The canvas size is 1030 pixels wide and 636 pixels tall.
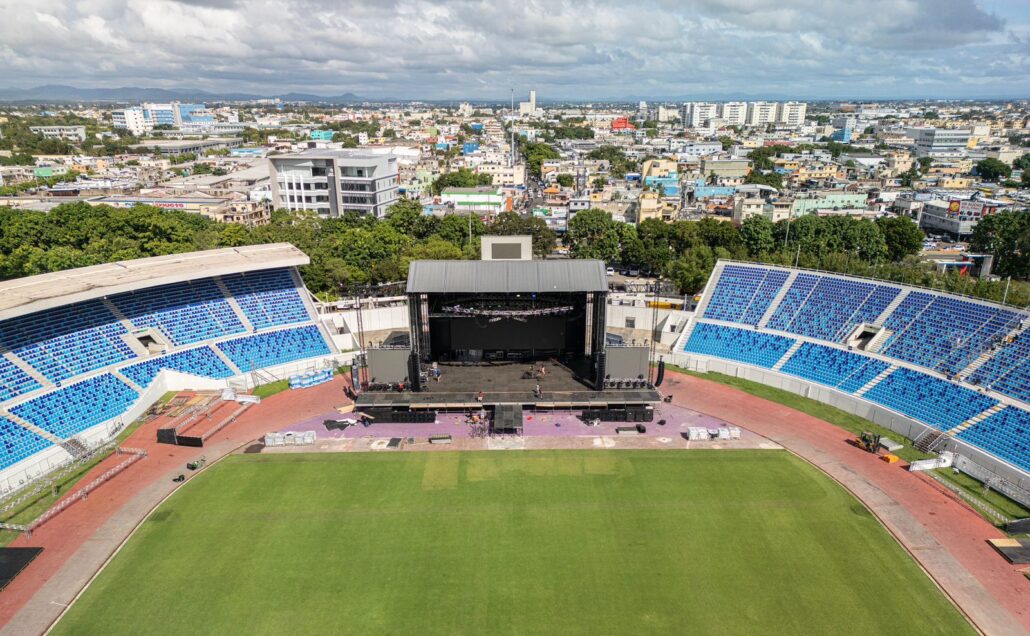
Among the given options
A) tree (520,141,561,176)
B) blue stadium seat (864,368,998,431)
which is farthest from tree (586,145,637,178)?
blue stadium seat (864,368,998,431)

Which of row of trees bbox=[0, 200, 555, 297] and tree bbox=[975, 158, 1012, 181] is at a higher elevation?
tree bbox=[975, 158, 1012, 181]

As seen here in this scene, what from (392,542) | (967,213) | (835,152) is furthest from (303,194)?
(835,152)

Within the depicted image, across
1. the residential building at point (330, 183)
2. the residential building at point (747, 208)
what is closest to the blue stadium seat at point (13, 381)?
the residential building at point (330, 183)

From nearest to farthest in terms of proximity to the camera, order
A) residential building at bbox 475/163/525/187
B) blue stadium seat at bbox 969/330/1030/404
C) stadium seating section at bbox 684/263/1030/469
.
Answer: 1. blue stadium seat at bbox 969/330/1030/404
2. stadium seating section at bbox 684/263/1030/469
3. residential building at bbox 475/163/525/187

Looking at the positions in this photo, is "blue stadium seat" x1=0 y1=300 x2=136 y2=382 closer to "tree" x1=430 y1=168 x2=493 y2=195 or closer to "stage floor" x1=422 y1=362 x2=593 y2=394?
"stage floor" x1=422 y1=362 x2=593 y2=394

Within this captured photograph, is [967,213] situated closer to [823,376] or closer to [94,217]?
[823,376]

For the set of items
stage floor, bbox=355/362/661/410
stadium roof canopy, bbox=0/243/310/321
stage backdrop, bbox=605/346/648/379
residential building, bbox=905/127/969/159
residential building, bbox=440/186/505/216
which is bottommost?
stage floor, bbox=355/362/661/410

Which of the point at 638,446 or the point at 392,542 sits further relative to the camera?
the point at 638,446
